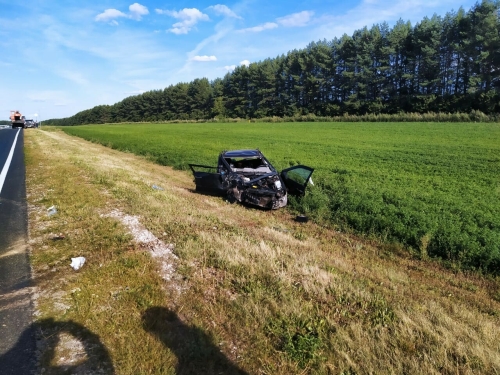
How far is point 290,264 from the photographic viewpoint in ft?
15.8

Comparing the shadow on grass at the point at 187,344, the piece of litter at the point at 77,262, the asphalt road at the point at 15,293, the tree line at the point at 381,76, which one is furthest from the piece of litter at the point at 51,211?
the tree line at the point at 381,76

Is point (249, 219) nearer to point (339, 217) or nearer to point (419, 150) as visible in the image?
point (339, 217)

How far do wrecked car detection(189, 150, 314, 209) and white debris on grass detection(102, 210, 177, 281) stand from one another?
11.2 feet

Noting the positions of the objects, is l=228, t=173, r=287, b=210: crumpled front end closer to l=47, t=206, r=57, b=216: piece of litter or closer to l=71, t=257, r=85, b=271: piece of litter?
l=47, t=206, r=57, b=216: piece of litter

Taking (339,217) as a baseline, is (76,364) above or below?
above

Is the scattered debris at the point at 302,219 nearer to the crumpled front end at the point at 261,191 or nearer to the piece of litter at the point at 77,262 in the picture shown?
the crumpled front end at the point at 261,191

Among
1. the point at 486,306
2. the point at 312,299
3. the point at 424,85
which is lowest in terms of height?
the point at 486,306

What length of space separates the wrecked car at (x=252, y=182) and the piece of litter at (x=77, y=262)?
5.02 meters

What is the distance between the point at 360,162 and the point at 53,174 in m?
12.2

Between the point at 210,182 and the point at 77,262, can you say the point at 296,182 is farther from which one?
the point at 77,262

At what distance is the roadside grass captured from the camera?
3020mm

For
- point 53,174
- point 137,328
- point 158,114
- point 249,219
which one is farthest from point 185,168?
point 158,114

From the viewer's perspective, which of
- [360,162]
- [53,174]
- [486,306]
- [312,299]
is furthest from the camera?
[360,162]

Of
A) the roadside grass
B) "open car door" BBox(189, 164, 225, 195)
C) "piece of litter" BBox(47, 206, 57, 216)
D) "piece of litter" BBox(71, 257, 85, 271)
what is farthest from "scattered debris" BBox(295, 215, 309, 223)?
"piece of litter" BBox(47, 206, 57, 216)
